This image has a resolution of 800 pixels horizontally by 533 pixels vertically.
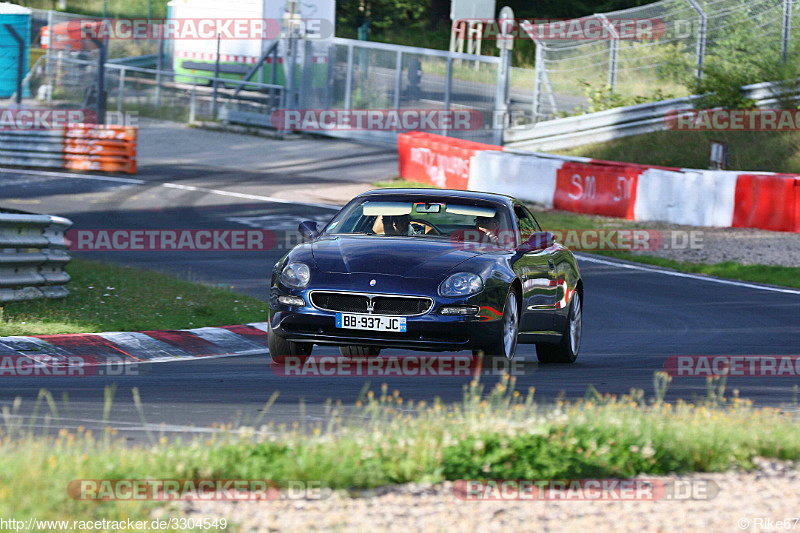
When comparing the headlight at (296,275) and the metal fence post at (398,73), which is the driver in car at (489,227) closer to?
the headlight at (296,275)

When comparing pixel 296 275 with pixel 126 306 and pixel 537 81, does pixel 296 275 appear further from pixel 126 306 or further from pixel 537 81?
pixel 537 81

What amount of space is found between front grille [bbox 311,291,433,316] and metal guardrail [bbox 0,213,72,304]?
12.0 ft

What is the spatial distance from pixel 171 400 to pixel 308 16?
105 feet

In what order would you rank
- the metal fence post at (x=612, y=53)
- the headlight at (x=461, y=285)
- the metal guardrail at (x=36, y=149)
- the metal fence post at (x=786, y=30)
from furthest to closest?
1. the metal fence post at (x=612, y=53)
2. the metal guardrail at (x=36, y=149)
3. the metal fence post at (x=786, y=30)
4. the headlight at (x=461, y=285)

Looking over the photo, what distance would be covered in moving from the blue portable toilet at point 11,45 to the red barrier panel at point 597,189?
23.0 m

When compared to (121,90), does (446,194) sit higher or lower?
lower

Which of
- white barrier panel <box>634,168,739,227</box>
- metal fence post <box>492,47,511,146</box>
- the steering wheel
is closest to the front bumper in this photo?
the steering wheel

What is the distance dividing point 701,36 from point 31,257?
68.8 ft

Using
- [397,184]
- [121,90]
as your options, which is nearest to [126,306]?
[397,184]

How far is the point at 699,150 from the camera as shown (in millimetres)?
27094

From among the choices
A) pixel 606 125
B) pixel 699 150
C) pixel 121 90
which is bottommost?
pixel 699 150

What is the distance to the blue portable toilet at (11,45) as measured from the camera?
39.6 metres

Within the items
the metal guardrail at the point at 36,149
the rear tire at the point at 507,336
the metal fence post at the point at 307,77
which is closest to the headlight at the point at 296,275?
the rear tire at the point at 507,336

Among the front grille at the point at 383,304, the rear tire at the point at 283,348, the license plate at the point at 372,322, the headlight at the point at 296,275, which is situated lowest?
the rear tire at the point at 283,348
